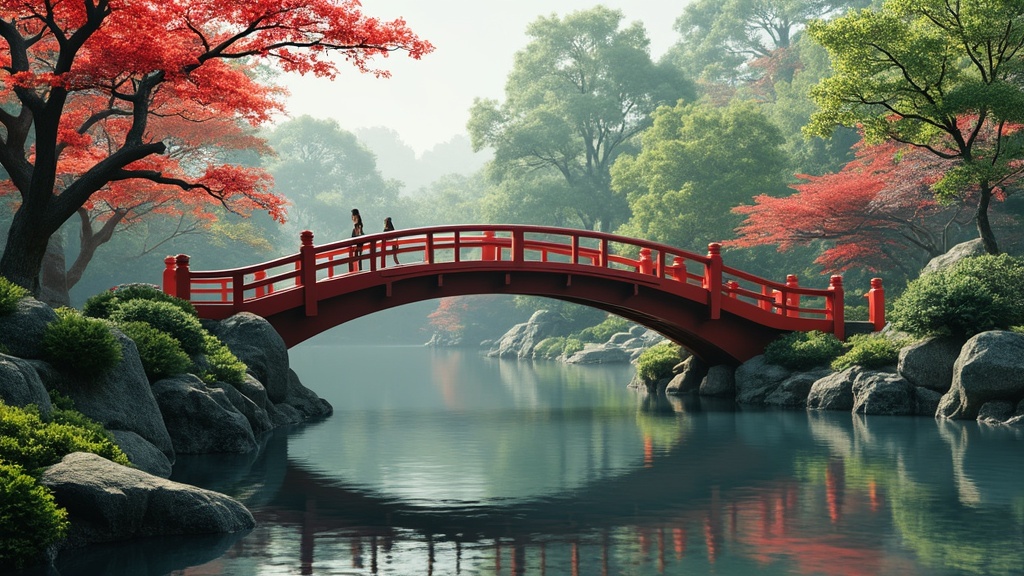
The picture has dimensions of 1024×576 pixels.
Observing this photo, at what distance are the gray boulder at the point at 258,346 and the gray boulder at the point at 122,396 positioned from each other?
528 cm

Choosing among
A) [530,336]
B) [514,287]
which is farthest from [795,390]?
[530,336]

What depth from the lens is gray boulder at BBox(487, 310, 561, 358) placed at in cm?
5362

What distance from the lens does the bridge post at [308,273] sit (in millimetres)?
22250

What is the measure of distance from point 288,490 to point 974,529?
7.67 meters

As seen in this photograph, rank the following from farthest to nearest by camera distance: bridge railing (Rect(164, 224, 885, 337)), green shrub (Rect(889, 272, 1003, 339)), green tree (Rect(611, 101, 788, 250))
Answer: green tree (Rect(611, 101, 788, 250)), bridge railing (Rect(164, 224, 885, 337)), green shrub (Rect(889, 272, 1003, 339))

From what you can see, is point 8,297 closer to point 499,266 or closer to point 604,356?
point 499,266

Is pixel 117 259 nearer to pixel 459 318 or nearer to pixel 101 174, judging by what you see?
pixel 459 318

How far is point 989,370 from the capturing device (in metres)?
19.9

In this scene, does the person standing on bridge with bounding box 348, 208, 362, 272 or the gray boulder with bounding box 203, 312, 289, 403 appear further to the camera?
the person standing on bridge with bounding box 348, 208, 362, 272

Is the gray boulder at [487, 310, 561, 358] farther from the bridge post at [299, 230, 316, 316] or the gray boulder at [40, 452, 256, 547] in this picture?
the gray boulder at [40, 452, 256, 547]

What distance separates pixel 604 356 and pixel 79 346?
3318 centimetres

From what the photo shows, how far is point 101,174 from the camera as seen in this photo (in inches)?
749

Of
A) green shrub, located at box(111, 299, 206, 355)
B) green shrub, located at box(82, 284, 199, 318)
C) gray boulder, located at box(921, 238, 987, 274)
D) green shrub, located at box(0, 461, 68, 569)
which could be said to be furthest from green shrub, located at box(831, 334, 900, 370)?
green shrub, located at box(0, 461, 68, 569)

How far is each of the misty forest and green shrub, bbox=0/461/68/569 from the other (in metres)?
10.4
